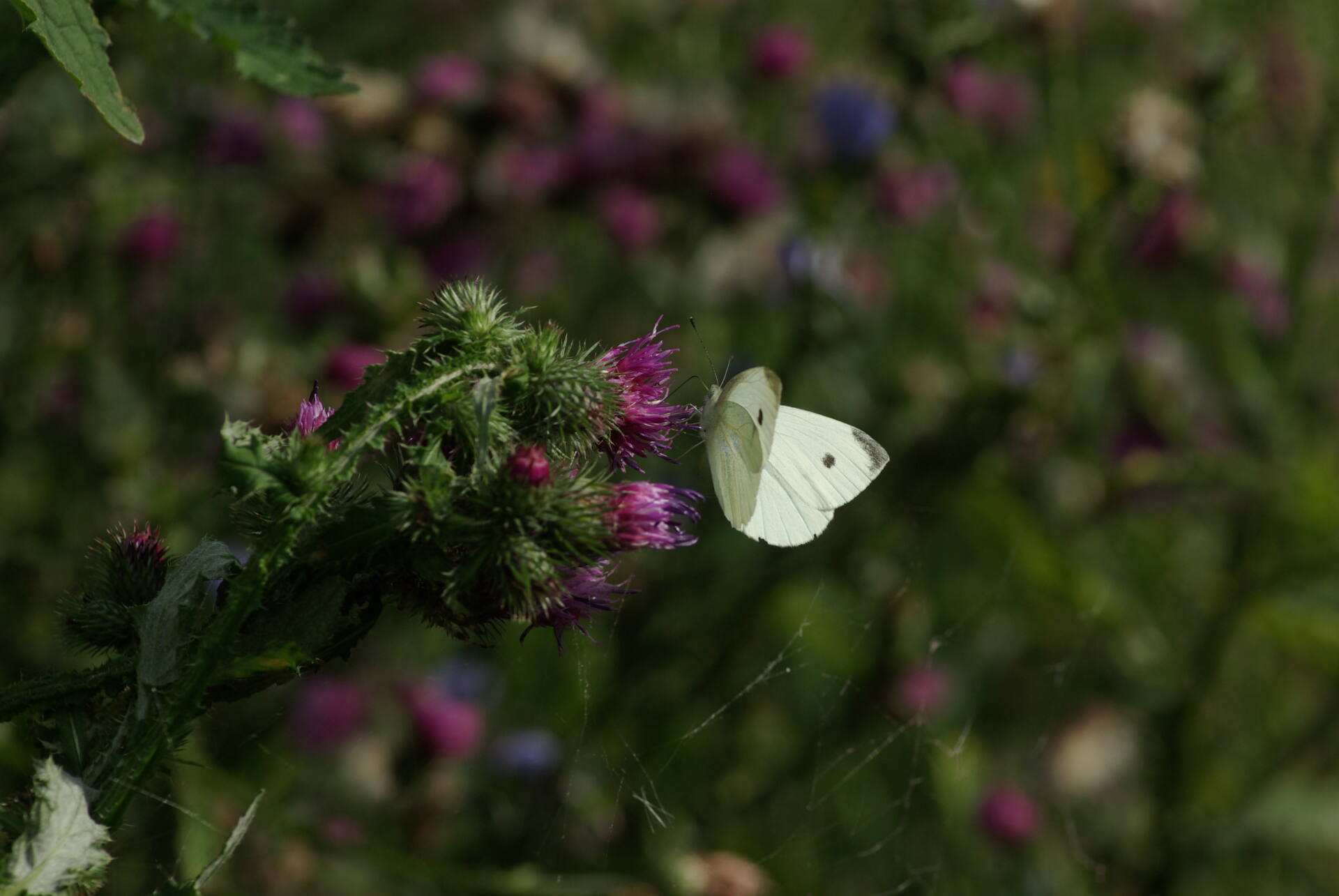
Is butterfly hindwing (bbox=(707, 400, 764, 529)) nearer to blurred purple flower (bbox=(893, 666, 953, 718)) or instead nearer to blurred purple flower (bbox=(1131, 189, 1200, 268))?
blurred purple flower (bbox=(893, 666, 953, 718))

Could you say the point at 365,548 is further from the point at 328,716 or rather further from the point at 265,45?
the point at 328,716

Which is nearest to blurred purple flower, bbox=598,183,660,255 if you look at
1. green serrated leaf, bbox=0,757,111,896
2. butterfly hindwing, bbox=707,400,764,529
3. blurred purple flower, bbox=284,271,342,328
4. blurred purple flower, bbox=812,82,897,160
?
blurred purple flower, bbox=812,82,897,160

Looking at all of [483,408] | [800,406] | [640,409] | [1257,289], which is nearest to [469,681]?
[800,406]

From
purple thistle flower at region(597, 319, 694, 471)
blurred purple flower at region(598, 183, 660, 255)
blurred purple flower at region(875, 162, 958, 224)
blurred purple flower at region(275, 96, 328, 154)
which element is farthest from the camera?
blurred purple flower at region(875, 162, 958, 224)

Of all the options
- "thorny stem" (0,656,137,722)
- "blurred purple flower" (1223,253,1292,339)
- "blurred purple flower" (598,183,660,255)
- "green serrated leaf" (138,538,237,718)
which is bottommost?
"blurred purple flower" (1223,253,1292,339)

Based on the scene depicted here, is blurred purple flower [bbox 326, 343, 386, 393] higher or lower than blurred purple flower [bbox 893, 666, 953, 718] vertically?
higher

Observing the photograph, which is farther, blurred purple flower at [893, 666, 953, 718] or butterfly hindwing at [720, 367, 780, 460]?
blurred purple flower at [893, 666, 953, 718]
